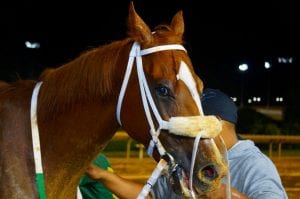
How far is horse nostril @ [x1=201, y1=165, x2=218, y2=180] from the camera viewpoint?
2.00m

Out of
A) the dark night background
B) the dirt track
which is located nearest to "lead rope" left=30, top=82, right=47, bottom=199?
the dirt track

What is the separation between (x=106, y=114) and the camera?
7.45 feet

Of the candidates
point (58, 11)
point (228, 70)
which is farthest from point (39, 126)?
point (228, 70)

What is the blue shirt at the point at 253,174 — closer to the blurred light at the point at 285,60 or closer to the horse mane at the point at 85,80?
the horse mane at the point at 85,80

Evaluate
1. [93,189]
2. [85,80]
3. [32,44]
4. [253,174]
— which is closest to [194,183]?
[253,174]

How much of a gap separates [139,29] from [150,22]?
21227mm

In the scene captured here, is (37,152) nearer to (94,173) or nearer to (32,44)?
(94,173)

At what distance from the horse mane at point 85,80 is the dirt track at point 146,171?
18.6 ft

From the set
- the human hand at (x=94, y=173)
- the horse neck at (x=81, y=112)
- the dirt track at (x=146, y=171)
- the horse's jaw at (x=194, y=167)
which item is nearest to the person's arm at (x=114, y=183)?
the human hand at (x=94, y=173)

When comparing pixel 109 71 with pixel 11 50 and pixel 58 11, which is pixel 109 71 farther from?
pixel 58 11

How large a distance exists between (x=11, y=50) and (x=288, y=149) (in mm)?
15435

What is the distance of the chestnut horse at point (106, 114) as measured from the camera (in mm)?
2080

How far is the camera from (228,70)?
32719mm

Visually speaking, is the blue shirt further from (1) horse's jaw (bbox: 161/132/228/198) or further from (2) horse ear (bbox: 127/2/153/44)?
(2) horse ear (bbox: 127/2/153/44)
